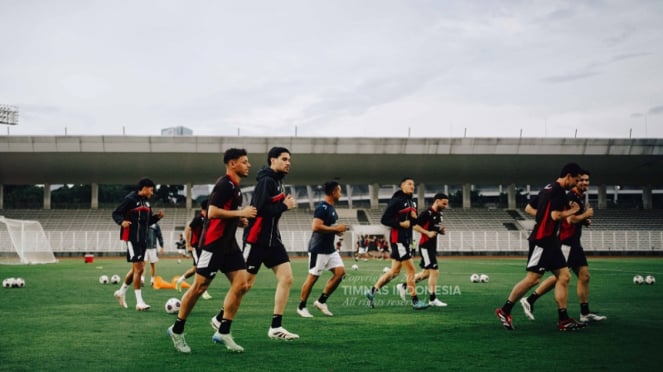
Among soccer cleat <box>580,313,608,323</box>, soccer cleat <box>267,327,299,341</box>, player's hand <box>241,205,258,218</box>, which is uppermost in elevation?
player's hand <box>241,205,258,218</box>

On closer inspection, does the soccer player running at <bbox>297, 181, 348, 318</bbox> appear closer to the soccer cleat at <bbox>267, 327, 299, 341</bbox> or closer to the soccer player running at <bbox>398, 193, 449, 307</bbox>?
the soccer player running at <bbox>398, 193, 449, 307</bbox>

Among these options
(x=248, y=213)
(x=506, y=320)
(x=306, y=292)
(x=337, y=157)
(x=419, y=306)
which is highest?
(x=337, y=157)

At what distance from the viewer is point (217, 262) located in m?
6.82

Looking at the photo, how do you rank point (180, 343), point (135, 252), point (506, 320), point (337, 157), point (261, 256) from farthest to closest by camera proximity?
point (337, 157), point (135, 252), point (506, 320), point (261, 256), point (180, 343)

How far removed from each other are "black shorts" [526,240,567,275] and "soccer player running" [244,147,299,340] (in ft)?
10.7

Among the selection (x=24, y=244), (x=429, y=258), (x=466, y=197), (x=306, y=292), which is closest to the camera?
(x=306, y=292)

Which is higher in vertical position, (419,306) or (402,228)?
(402,228)

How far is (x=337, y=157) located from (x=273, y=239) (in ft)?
127

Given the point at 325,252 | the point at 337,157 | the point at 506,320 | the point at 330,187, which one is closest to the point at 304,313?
the point at 325,252

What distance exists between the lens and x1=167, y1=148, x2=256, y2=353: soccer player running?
266 inches

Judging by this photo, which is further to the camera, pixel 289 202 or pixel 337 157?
A: pixel 337 157

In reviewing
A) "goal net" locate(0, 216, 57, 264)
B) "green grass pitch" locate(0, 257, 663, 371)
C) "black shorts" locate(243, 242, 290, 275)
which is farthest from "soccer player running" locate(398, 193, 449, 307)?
"goal net" locate(0, 216, 57, 264)

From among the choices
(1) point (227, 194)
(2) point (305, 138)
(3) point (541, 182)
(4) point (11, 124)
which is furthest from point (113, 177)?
(1) point (227, 194)

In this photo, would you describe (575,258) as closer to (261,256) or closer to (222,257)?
(261,256)
